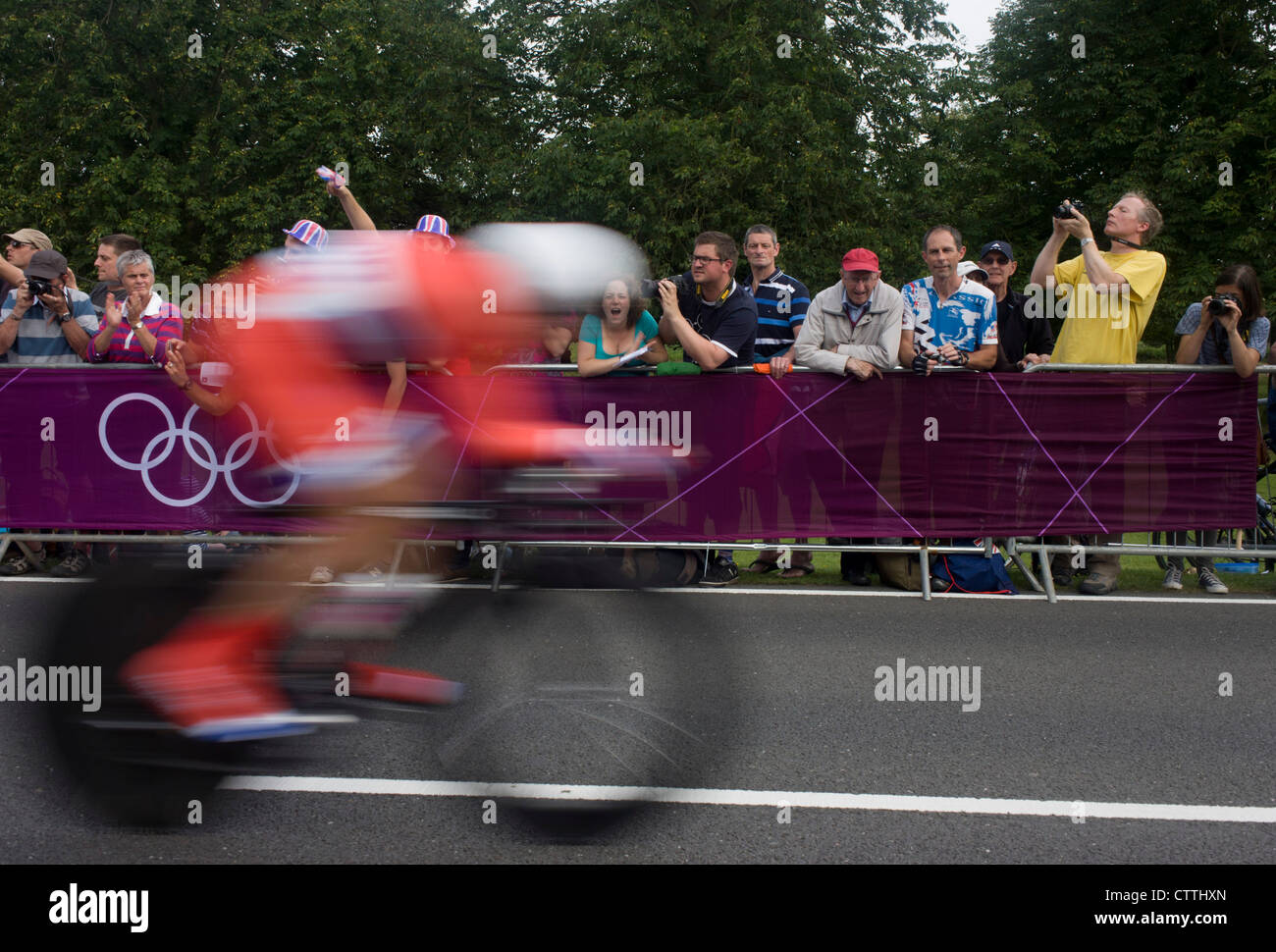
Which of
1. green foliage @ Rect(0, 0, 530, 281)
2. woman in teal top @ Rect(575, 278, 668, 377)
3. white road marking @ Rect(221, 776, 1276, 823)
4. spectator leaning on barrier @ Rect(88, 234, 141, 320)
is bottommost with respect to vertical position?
white road marking @ Rect(221, 776, 1276, 823)

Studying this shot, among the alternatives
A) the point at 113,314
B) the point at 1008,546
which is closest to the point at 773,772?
the point at 1008,546

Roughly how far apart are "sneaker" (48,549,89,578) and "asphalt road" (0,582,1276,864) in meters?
3.33

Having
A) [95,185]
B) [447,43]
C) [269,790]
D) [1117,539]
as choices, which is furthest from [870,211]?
[269,790]

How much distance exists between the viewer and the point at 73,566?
27.8 feet

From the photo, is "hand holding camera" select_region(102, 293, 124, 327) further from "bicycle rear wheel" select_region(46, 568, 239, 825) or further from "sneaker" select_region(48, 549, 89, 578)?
"bicycle rear wheel" select_region(46, 568, 239, 825)

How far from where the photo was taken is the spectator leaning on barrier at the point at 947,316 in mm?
8180

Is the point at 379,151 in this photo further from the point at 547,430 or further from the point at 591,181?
the point at 547,430

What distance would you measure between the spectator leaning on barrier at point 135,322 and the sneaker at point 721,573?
158 inches

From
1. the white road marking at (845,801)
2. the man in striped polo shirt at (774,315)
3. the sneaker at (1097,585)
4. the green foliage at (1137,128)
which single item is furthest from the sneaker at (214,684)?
the green foliage at (1137,128)

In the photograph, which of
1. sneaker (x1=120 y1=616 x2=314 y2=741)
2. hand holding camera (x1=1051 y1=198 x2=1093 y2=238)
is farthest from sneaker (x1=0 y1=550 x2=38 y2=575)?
hand holding camera (x1=1051 y1=198 x2=1093 y2=238)

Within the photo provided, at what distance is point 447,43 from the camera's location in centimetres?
3312

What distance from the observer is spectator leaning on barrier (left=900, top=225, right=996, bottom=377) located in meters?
8.18

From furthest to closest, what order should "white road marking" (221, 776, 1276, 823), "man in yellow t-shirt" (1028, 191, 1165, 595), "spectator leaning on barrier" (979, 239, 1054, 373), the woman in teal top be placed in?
1. "spectator leaning on barrier" (979, 239, 1054, 373)
2. "man in yellow t-shirt" (1028, 191, 1165, 595)
3. the woman in teal top
4. "white road marking" (221, 776, 1276, 823)
